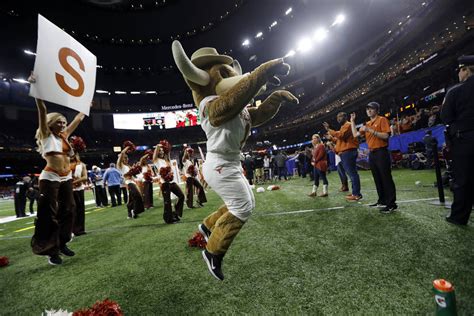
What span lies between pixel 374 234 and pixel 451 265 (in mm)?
964

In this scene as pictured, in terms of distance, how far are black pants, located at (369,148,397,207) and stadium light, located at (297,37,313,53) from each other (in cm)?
3089

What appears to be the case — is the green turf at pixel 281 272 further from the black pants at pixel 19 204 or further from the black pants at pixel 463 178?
the black pants at pixel 19 204

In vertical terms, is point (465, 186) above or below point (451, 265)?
above

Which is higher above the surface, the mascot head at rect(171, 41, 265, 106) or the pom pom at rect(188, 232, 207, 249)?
the mascot head at rect(171, 41, 265, 106)

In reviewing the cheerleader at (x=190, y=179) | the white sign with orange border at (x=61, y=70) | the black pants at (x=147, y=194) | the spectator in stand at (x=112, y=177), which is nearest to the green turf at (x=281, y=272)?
the white sign with orange border at (x=61, y=70)

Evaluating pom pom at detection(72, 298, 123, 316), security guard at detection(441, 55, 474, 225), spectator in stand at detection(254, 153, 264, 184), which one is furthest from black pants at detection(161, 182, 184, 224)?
spectator in stand at detection(254, 153, 264, 184)

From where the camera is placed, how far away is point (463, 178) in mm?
2824

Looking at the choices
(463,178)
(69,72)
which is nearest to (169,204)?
(69,72)

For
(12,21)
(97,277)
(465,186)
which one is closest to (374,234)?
(465,186)

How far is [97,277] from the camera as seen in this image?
247 cm

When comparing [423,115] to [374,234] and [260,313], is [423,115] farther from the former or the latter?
[260,313]

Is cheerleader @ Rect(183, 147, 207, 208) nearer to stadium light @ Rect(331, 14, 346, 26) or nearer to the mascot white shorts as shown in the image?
the mascot white shorts

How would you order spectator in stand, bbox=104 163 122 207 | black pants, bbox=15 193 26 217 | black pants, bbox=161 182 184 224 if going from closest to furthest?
black pants, bbox=161 182 184 224 < spectator in stand, bbox=104 163 122 207 < black pants, bbox=15 193 26 217

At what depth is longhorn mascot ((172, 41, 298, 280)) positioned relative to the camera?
5.77 feet
